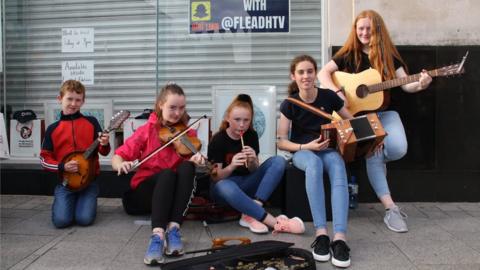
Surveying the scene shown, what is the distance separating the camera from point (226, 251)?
9.96 feet

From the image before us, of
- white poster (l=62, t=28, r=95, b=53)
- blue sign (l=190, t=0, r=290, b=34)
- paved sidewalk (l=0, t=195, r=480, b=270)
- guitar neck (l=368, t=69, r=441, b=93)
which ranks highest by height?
blue sign (l=190, t=0, r=290, b=34)

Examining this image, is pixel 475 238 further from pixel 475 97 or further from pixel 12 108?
pixel 12 108

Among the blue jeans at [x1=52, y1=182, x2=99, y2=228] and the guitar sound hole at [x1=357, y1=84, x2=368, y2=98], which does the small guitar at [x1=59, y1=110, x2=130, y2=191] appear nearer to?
the blue jeans at [x1=52, y1=182, x2=99, y2=228]

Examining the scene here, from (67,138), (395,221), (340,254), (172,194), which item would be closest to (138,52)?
(67,138)

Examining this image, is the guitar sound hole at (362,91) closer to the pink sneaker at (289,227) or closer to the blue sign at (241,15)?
the pink sneaker at (289,227)

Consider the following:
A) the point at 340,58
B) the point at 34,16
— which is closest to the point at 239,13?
the point at 340,58

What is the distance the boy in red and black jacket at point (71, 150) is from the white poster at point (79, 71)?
145 centimetres

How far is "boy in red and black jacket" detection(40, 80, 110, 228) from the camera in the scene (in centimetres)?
391

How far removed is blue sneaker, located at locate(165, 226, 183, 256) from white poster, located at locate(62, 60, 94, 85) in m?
2.84

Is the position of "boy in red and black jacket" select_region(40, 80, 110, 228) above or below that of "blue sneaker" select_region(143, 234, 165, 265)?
above

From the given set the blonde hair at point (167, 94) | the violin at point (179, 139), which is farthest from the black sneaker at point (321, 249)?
the blonde hair at point (167, 94)

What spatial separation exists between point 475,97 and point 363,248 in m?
2.31

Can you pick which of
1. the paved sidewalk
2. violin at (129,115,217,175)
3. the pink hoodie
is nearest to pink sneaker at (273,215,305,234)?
the paved sidewalk

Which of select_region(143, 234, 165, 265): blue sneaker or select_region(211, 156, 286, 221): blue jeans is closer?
select_region(143, 234, 165, 265): blue sneaker
